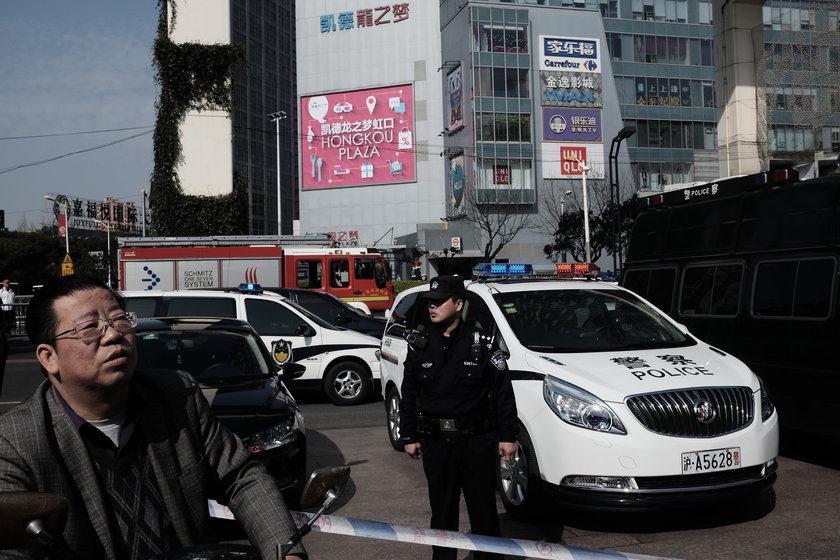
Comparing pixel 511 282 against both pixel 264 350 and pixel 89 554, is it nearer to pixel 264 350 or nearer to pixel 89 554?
pixel 264 350

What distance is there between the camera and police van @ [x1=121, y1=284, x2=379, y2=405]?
Answer: 12.4m

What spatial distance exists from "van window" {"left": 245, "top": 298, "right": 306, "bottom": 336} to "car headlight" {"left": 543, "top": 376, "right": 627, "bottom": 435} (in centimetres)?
729

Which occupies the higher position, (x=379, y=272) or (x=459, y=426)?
(x=379, y=272)

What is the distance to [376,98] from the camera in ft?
280

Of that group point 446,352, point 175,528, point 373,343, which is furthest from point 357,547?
point 373,343

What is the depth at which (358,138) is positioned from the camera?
278ft

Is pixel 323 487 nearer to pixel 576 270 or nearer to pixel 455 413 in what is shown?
pixel 455 413

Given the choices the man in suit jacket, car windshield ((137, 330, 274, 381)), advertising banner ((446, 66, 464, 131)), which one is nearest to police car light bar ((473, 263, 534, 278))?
car windshield ((137, 330, 274, 381))

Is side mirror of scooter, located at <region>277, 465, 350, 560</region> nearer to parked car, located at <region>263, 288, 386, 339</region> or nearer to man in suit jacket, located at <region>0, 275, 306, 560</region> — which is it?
man in suit jacket, located at <region>0, 275, 306, 560</region>

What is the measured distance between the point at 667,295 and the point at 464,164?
58943 millimetres

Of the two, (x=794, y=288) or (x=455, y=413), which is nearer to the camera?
(x=455, y=413)

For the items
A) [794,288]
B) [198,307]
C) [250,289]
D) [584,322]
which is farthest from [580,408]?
[250,289]

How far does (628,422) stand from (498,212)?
198ft

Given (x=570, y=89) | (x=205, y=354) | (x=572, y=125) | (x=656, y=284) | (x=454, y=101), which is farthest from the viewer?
(x=454, y=101)
